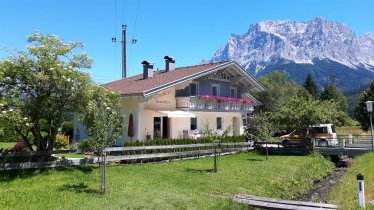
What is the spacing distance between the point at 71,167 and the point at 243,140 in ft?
61.2

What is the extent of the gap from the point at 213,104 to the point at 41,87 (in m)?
18.9

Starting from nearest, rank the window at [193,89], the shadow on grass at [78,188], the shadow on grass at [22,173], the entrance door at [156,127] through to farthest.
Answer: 1. the shadow on grass at [78,188]
2. the shadow on grass at [22,173]
3. the entrance door at [156,127]
4. the window at [193,89]

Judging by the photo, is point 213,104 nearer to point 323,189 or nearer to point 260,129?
point 260,129

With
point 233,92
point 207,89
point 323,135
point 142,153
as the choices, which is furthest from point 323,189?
point 233,92

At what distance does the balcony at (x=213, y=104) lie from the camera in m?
29.7

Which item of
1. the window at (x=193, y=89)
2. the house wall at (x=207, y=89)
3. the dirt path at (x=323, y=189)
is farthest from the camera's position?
the window at (x=193, y=89)

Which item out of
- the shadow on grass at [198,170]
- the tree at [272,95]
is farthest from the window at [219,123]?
the tree at [272,95]

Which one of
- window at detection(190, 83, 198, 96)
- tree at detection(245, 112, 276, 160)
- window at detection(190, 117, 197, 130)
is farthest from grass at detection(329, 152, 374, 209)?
window at detection(190, 83, 198, 96)

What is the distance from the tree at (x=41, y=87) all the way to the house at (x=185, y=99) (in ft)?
29.0

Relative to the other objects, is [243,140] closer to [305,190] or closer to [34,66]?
[305,190]

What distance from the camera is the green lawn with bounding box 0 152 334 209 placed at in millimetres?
11484

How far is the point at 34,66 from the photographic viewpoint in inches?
610

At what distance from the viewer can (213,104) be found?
32.5 metres

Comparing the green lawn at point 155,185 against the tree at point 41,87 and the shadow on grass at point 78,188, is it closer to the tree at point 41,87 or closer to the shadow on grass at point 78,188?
the shadow on grass at point 78,188
